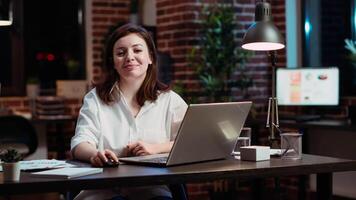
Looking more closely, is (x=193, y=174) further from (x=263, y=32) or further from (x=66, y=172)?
(x=263, y=32)

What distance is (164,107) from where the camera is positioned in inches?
113

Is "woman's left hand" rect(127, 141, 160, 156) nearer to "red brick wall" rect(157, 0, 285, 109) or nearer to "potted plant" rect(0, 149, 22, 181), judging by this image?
"potted plant" rect(0, 149, 22, 181)

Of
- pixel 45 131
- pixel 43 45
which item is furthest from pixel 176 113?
pixel 43 45

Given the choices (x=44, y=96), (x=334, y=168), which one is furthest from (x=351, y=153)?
A: (x=44, y=96)

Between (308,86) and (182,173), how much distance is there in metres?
3.10

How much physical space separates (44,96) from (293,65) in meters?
2.28

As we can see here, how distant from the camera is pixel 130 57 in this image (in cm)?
275

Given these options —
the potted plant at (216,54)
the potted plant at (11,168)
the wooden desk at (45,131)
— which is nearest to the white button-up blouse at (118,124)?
the potted plant at (11,168)

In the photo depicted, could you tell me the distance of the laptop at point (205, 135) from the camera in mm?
2225

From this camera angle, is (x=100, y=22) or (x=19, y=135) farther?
(x=100, y=22)

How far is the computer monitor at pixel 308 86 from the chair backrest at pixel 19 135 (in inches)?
78.3

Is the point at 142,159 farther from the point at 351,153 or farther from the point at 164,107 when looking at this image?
the point at 351,153

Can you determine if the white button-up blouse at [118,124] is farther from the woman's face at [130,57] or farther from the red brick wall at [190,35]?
the red brick wall at [190,35]

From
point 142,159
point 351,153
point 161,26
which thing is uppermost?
point 161,26
